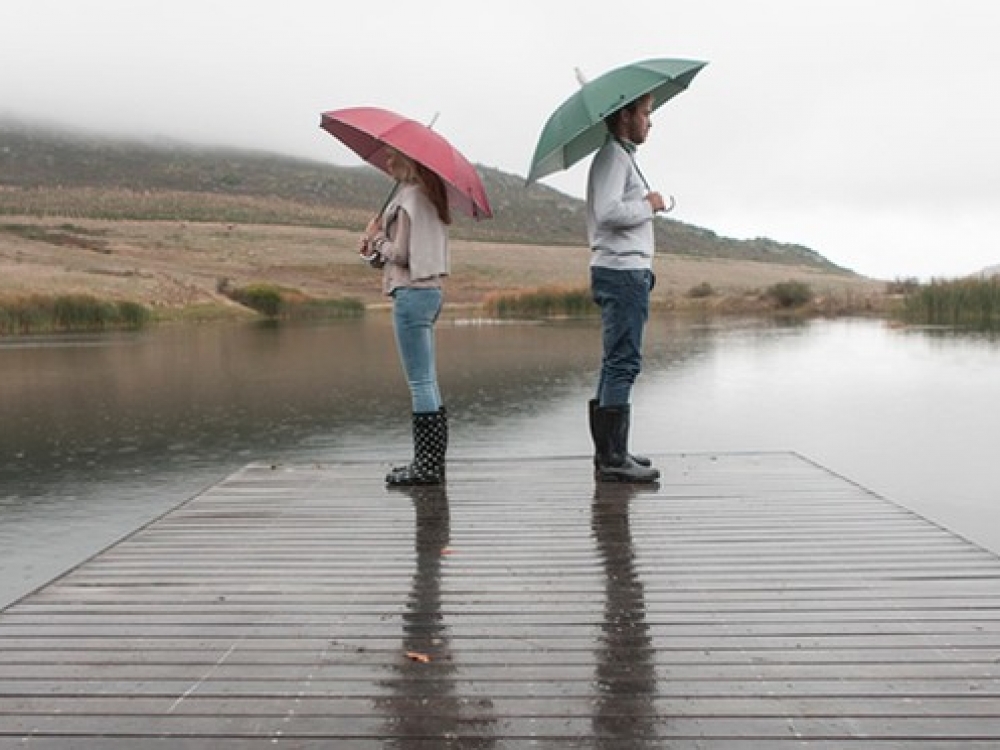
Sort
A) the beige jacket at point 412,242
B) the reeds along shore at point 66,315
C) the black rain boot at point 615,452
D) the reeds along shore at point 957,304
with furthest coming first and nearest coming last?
the reeds along shore at point 66,315 < the reeds along shore at point 957,304 < the black rain boot at point 615,452 < the beige jacket at point 412,242

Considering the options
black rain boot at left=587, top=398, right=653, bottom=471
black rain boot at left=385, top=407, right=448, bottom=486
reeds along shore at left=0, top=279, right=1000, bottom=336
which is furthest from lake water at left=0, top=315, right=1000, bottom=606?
reeds along shore at left=0, top=279, right=1000, bottom=336

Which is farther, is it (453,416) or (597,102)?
(453,416)

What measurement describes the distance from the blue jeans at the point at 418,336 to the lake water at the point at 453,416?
2.37 feet

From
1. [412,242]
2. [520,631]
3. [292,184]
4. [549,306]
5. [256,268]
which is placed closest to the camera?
[520,631]

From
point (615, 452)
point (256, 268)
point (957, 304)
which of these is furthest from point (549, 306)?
point (615, 452)

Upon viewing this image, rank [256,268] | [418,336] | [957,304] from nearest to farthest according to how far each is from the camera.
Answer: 1. [418,336]
2. [957,304]
3. [256,268]

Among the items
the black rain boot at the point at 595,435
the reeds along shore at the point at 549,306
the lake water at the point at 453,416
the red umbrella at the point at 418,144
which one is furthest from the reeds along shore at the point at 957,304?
the red umbrella at the point at 418,144

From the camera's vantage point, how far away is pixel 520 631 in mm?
3133

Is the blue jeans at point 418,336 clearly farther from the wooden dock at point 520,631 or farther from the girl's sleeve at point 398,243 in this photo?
the wooden dock at point 520,631

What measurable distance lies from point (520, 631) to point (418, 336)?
2.28m

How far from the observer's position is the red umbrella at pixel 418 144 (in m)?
4.73

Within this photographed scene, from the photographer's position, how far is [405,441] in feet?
34.3

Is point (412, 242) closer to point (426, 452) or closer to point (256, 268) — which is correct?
point (426, 452)

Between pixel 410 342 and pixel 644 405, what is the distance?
328 inches
